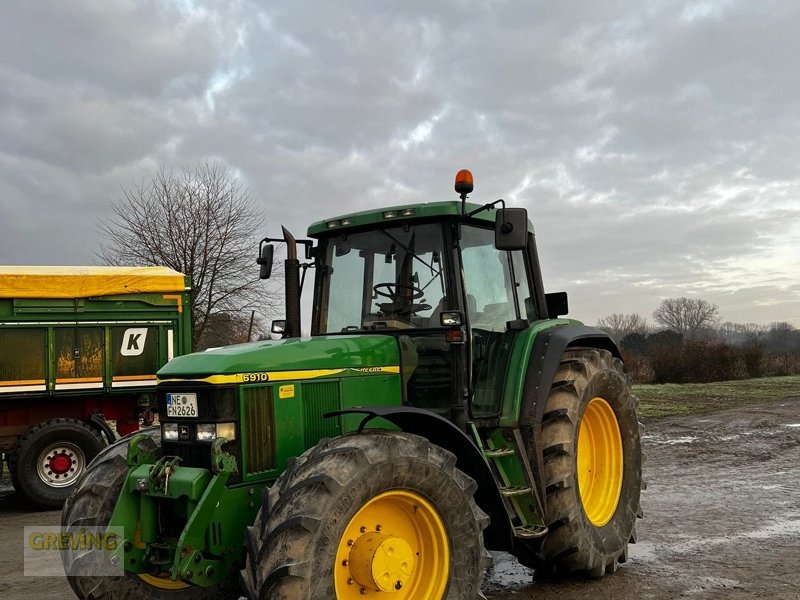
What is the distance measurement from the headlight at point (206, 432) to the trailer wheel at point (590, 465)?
220 cm

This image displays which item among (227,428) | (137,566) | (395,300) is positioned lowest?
(137,566)

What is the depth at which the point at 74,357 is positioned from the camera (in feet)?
33.0

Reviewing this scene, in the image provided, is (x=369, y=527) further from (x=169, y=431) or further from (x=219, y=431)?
(x=169, y=431)

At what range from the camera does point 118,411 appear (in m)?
10.5

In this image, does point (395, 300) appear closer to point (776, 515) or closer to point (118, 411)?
point (776, 515)

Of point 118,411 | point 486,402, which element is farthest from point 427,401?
point 118,411

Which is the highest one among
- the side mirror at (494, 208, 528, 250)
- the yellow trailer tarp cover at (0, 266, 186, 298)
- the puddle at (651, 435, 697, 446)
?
the yellow trailer tarp cover at (0, 266, 186, 298)

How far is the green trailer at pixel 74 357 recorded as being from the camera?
31.6 ft

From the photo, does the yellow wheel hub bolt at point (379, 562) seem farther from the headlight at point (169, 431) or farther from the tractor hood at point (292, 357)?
the headlight at point (169, 431)

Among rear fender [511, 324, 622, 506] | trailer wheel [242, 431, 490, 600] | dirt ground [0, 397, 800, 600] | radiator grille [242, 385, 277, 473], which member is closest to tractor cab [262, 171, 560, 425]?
rear fender [511, 324, 622, 506]

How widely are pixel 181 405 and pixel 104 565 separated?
97cm

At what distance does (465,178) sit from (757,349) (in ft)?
96.8

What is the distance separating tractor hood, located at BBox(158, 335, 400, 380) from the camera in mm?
4227

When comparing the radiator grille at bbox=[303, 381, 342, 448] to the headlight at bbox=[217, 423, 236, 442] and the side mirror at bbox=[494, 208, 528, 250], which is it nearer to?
the headlight at bbox=[217, 423, 236, 442]
